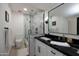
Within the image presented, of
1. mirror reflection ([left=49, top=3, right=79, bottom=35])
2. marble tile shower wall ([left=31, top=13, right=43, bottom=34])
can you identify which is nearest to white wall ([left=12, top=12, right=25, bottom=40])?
marble tile shower wall ([left=31, top=13, right=43, bottom=34])

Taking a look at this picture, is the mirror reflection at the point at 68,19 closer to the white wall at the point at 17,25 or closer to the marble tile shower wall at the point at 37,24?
the marble tile shower wall at the point at 37,24

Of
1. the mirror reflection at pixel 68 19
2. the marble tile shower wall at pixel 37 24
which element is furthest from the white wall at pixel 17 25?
the mirror reflection at pixel 68 19

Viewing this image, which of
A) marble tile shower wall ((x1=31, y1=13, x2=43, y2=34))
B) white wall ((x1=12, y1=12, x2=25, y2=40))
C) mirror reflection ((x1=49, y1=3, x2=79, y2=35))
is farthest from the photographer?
marble tile shower wall ((x1=31, y1=13, x2=43, y2=34))

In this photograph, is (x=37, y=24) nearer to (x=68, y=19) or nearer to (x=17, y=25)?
(x=17, y=25)

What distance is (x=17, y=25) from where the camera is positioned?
6.63ft

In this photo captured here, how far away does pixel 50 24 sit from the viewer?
8.44 feet

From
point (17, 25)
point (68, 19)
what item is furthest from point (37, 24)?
point (68, 19)

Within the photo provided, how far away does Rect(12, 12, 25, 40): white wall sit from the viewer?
6.61 ft

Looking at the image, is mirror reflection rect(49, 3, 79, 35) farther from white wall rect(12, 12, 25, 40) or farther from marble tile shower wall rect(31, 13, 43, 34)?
white wall rect(12, 12, 25, 40)

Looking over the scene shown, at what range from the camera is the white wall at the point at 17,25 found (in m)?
2.02

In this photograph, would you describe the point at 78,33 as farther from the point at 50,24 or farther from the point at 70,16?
the point at 50,24

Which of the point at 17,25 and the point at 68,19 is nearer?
the point at 68,19

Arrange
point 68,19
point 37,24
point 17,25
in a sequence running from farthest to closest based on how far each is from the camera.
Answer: point 37,24, point 17,25, point 68,19

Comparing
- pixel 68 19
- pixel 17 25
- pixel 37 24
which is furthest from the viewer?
pixel 37 24
